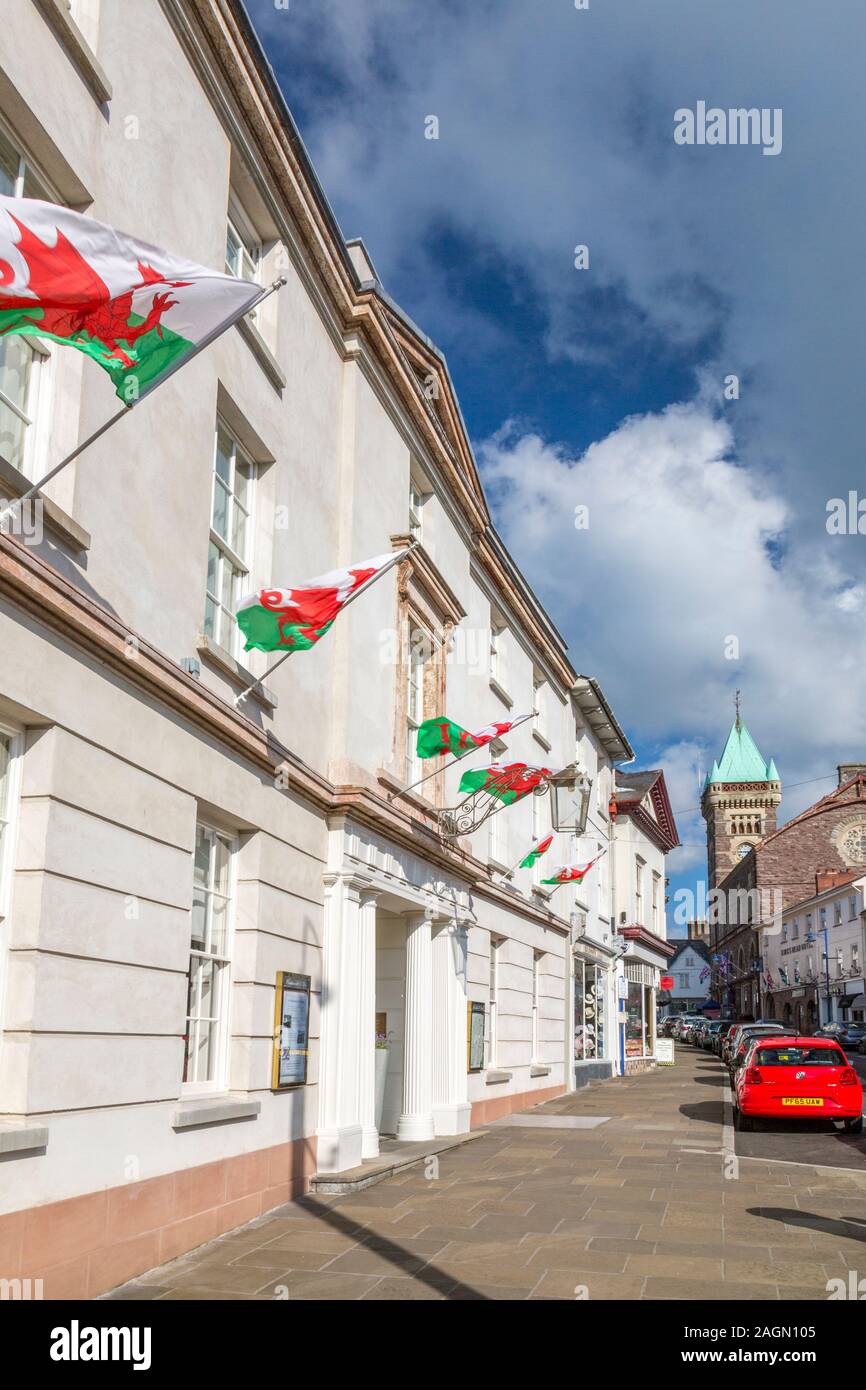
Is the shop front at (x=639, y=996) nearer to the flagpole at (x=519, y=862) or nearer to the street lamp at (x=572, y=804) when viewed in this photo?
the flagpole at (x=519, y=862)

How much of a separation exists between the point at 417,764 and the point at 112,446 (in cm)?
883

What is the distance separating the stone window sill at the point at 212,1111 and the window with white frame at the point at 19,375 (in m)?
4.87

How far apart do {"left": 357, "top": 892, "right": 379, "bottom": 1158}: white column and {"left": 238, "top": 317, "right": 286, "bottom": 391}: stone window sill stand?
584cm

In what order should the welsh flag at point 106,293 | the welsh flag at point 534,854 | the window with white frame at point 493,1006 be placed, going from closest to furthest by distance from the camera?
the welsh flag at point 106,293 → the window with white frame at point 493,1006 → the welsh flag at point 534,854

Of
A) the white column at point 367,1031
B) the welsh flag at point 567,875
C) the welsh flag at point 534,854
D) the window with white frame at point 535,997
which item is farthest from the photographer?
the welsh flag at point 567,875

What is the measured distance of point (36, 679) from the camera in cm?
718

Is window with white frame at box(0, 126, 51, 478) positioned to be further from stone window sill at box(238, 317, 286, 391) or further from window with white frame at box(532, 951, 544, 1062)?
window with white frame at box(532, 951, 544, 1062)

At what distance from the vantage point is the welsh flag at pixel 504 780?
17203 millimetres

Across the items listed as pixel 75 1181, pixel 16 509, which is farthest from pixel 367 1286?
pixel 16 509

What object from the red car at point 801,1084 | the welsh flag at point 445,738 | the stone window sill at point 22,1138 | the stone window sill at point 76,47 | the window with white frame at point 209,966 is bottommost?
the red car at point 801,1084

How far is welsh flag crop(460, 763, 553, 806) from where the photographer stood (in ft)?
56.4

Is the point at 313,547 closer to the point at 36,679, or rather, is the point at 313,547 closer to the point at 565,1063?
the point at 36,679

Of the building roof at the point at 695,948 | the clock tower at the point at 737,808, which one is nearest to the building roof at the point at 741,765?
the clock tower at the point at 737,808

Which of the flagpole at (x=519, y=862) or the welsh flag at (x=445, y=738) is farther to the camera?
the flagpole at (x=519, y=862)
